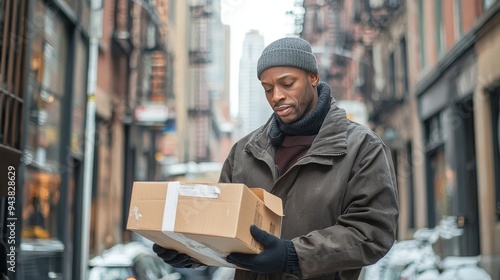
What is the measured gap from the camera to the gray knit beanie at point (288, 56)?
8.85 ft

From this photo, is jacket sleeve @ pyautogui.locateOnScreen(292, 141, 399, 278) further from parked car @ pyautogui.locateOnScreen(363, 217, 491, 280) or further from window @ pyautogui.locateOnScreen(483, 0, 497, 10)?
window @ pyautogui.locateOnScreen(483, 0, 497, 10)

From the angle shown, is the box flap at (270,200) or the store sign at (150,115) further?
the store sign at (150,115)

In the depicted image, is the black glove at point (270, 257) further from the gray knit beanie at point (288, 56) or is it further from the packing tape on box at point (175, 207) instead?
the gray knit beanie at point (288, 56)

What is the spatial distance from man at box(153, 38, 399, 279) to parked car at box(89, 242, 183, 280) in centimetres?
584

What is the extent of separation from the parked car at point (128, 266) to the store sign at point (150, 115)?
8119 mm

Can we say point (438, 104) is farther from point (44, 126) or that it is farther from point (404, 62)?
point (44, 126)

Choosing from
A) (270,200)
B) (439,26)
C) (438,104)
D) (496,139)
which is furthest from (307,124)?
(439,26)

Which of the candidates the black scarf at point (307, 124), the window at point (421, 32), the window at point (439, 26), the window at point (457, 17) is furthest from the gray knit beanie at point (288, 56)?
the window at point (421, 32)

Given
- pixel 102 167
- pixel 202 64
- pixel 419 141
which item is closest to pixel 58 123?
pixel 102 167

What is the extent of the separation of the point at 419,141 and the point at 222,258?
15.0 metres

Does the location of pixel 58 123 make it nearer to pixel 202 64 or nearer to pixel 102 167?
pixel 102 167

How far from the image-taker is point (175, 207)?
2.46 m

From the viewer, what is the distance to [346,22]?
2812cm

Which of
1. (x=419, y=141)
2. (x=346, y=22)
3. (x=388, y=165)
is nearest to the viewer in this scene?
(x=388, y=165)
